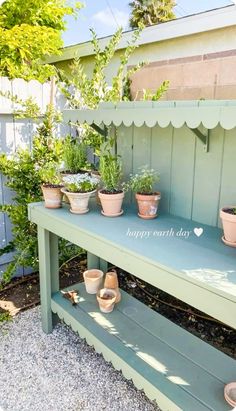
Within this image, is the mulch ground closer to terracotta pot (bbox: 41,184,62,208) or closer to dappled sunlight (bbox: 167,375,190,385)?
dappled sunlight (bbox: 167,375,190,385)

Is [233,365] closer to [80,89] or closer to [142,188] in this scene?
[142,188]

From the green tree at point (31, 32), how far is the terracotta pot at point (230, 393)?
3.78 meters

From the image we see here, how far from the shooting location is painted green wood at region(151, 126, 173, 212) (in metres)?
1.76

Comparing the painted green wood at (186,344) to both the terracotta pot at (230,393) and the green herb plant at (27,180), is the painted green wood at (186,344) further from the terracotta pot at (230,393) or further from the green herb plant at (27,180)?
the green herb plant at (27,180)

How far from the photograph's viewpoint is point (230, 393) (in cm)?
137

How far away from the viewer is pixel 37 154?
102 inches

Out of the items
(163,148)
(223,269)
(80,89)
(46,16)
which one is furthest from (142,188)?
(46,16)

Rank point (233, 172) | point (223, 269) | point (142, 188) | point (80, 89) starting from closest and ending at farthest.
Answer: point (223, 269)
point (233, 172)
point (142, 188)
point (80, 89)

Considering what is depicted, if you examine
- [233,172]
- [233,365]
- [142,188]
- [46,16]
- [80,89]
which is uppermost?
[46,16]

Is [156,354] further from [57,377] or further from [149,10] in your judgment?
[149,10]

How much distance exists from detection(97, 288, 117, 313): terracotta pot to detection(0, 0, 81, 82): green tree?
299 cm

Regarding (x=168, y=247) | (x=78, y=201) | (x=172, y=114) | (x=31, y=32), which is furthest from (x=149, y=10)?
(x=168, y=247)

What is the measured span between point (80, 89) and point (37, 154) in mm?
716

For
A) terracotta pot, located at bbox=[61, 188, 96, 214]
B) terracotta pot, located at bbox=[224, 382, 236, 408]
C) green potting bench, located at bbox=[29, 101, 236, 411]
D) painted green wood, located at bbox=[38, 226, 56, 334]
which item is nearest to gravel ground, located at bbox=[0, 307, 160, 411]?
painted green wood, located at bbox=[38, 226, 56, 334]
